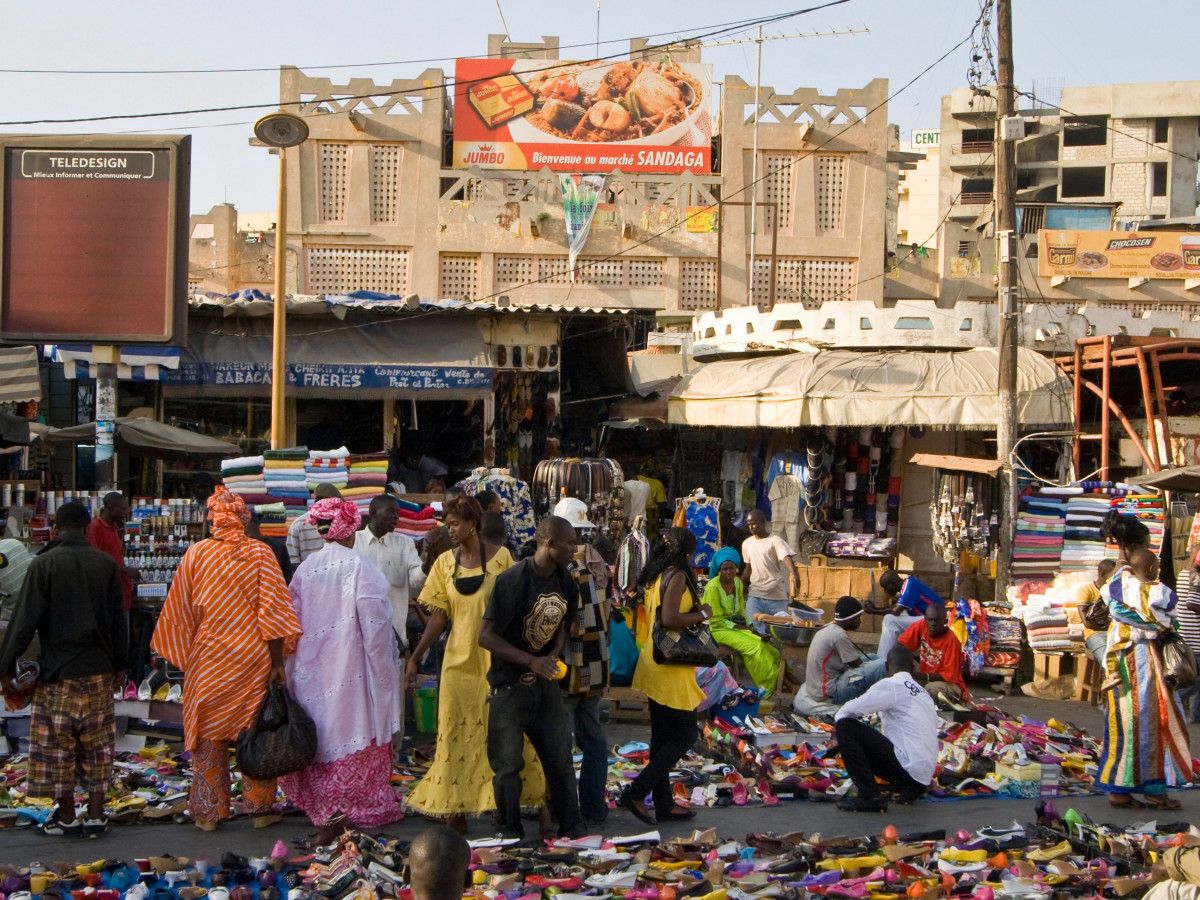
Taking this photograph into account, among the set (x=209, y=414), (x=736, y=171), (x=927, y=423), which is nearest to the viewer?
(x=927, y=423)

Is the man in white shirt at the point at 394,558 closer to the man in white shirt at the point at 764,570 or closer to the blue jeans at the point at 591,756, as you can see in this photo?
the blue jeans at the point at 591,756

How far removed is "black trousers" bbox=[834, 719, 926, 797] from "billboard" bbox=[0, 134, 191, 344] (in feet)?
20.3

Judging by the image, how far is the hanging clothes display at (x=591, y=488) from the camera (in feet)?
45.2

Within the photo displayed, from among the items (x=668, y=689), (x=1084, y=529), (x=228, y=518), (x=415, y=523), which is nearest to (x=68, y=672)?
(x=228, y=518)

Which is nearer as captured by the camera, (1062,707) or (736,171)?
(1062,707)

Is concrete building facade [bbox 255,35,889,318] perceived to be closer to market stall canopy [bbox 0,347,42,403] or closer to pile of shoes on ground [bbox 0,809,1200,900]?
market stall canopy [bbox 0,347,42,403]

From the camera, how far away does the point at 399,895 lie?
5.58 metres

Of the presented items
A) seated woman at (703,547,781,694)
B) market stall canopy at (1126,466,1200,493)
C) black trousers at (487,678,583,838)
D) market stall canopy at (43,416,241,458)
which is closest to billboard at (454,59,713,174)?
market stall canopy at (43,416,241,458)

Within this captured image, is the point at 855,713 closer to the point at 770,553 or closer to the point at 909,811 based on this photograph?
the point at 909,811

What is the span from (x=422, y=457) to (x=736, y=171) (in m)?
15.7

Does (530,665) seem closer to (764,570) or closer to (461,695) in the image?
(461,695)

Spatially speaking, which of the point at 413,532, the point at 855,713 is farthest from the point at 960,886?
the point at 413,532

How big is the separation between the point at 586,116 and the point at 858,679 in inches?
922

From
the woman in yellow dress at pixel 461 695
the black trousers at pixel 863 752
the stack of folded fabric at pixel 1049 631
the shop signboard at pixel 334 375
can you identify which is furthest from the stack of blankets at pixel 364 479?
the stack of folded fabric at pixel 1049 631
